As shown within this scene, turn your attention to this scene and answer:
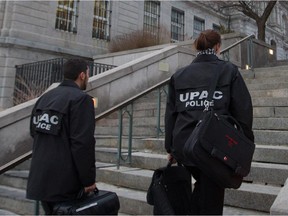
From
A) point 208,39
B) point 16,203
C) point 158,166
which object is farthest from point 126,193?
point 208,39

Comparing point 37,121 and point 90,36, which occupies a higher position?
point 90,36

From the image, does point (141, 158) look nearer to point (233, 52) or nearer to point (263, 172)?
point (263, 172)

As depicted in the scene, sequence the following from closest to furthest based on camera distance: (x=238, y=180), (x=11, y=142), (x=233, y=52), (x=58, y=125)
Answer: (x=238, y=180)
(x=58, y=125)
(x=11, y=142)
(x=233, y=52)

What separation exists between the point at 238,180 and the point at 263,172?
1.87m

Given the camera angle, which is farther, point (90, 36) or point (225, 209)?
point (90, 36)

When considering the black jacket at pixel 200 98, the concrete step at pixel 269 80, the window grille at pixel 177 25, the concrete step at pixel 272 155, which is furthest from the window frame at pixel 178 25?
the black jacket at pixel 200 98

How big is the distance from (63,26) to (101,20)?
2882mm

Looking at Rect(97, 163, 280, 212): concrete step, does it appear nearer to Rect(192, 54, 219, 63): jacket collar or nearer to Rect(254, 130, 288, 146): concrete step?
Rect(254, 130, 288, 146): concrete step

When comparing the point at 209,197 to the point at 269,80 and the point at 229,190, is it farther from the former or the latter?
the point at 269,80

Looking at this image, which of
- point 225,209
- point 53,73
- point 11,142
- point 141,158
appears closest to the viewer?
point 225,209

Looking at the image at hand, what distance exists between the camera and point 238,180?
2.56m

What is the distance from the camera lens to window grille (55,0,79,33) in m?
17.8

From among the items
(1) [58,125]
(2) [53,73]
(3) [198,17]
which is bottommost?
(1) [58,125]

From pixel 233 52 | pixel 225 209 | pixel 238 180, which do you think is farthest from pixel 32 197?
pixel 233 52
